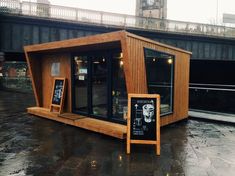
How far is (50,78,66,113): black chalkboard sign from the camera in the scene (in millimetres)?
9891

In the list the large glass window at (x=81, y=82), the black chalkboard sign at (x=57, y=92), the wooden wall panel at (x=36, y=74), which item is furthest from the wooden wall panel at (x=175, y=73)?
the wooden wall panel at (x=36, y=74)

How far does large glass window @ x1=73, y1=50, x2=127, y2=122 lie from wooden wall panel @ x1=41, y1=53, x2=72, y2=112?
14.7 inches

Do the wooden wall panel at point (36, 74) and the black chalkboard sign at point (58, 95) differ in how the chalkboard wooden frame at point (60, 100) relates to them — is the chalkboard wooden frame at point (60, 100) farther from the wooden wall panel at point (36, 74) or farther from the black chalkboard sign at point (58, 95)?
the wooden wall panel at point (36, 74)

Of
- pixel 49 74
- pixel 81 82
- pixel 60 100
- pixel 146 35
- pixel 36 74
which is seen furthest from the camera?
pixel 146 35

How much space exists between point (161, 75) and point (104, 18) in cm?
1244

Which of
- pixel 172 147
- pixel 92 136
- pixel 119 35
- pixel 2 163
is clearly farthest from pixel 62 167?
pixel 119 35

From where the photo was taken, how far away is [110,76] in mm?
8453

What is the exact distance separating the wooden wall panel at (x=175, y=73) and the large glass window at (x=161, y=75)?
20 cm

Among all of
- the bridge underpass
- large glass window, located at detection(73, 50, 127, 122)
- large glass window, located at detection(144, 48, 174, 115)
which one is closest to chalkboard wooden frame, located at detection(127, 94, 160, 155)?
large glass window, located at detection(144, 48, 174, 115)

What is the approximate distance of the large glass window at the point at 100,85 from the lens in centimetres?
836

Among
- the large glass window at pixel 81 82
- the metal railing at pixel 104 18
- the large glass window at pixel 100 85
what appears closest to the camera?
the large glass window at pixel 100 85

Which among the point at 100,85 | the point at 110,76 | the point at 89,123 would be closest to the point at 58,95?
the point at 100,85

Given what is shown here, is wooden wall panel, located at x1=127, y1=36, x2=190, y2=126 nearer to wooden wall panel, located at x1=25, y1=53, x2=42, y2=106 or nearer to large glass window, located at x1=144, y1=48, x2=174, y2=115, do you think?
large glass window, located at x1=144, y1=48, x2=174, y2=115

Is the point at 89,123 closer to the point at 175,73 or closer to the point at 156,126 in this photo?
the point at 156,126
